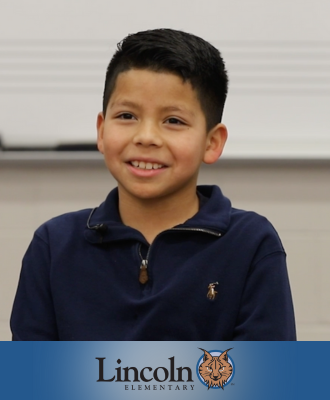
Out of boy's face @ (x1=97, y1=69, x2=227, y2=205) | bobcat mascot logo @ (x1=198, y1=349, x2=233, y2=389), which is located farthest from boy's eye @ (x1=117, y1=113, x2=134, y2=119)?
bobcat mascot logo @ (x1=198, y1=349, x2=233, y2=389)

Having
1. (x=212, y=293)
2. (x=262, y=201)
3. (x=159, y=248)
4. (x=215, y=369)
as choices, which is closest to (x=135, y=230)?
(x=159, y=248)

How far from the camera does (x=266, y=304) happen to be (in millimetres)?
993

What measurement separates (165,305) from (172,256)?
9cm

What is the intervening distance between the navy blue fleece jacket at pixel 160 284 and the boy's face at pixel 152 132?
9cm

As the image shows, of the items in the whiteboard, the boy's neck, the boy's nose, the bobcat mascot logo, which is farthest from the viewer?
the whiteboard

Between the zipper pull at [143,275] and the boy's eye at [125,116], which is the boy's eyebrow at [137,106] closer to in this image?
the boy's eye at [125,116]

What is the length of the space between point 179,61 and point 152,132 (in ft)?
0.43

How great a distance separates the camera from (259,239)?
1049 mm

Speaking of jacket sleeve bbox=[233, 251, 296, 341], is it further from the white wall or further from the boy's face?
the white wall

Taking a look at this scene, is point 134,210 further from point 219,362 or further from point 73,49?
point 73,49

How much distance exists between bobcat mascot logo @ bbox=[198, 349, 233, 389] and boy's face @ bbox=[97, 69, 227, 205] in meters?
0.29

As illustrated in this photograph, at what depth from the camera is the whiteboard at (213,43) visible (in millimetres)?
1641

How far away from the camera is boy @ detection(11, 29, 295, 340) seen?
1000 millimetres

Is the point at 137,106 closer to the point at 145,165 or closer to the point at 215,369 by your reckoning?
the point at 145,165
